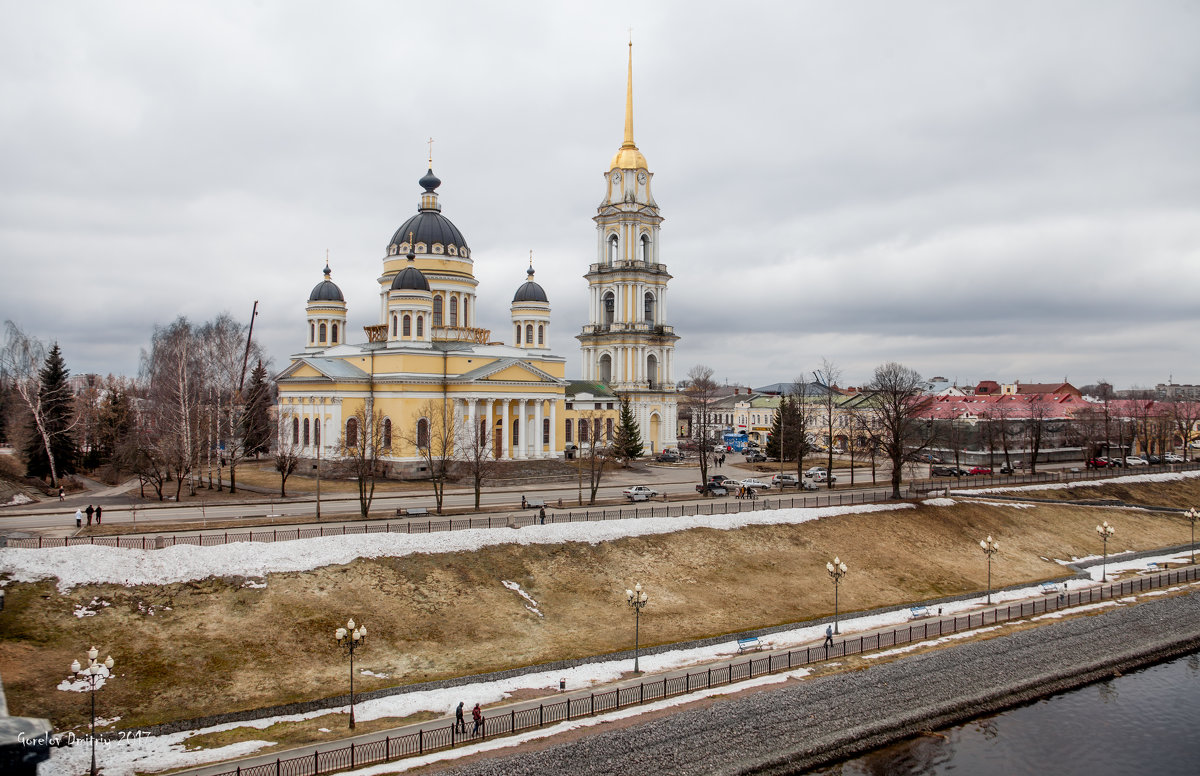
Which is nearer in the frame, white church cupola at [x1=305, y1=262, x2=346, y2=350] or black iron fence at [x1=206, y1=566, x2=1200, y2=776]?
black iron fence at [x1=206, y1=566, x2=1200, y2=776]

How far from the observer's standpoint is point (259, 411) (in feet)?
228

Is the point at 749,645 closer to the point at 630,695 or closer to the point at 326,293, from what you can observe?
the point at 630,695

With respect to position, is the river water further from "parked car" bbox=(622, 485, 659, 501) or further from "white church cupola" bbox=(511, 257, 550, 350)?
"white church cupola" bbox=(511, 257, 550, 350)

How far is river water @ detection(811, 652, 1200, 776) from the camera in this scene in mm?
20531

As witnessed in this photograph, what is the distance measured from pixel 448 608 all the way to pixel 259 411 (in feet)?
163

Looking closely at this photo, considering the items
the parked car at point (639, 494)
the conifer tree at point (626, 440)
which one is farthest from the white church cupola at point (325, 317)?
the parked car at point (639, 494)

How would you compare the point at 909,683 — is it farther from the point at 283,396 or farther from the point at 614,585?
the point at 283,396

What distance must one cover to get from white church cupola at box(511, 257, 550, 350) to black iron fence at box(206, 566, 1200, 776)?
133 ft

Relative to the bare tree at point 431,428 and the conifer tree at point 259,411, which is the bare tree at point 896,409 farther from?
the conifer tree at point 259,411

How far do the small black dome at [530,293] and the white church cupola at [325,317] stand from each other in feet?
46.4

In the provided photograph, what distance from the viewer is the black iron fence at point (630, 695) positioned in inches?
679

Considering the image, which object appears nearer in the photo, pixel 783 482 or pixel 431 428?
pixel 783 482

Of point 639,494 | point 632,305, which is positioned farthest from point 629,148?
point 639,494

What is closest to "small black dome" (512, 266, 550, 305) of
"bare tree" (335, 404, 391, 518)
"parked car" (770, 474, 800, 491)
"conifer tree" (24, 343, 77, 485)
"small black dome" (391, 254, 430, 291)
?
"small black dome" (391, 254, 430, 291)
